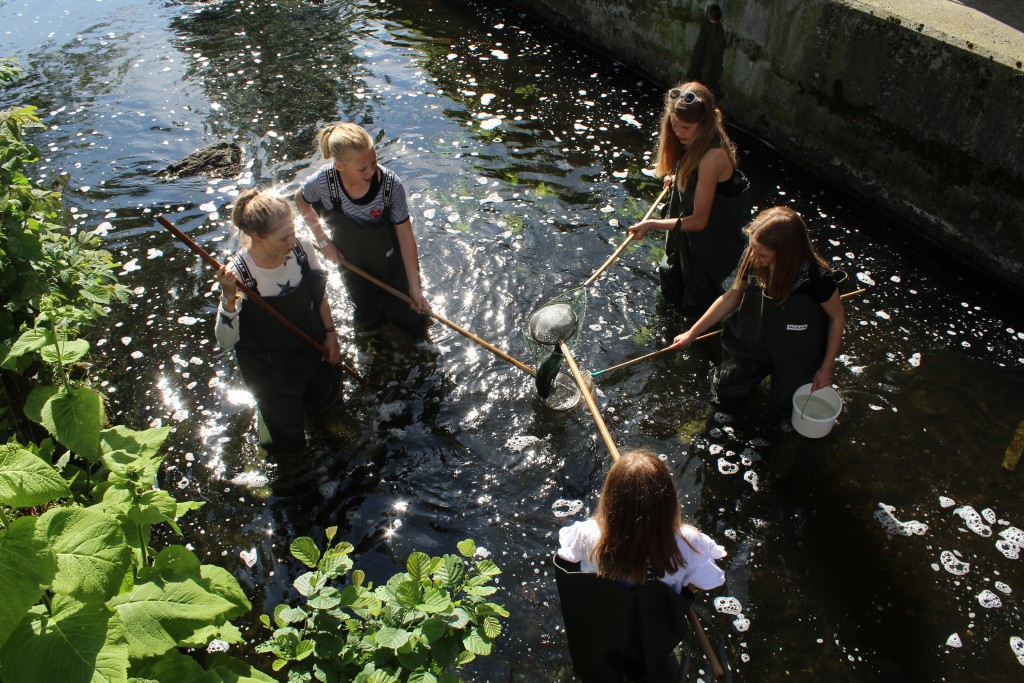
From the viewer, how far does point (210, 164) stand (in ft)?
27.4

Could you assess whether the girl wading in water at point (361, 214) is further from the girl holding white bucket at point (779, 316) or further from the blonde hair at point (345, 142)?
the girl holding white bucket at point (779, 316)

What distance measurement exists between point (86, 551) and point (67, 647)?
0.31 metres

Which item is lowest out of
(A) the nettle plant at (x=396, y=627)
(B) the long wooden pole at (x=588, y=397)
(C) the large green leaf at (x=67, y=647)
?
(B) the long wooden pole at (x=588, y=397)

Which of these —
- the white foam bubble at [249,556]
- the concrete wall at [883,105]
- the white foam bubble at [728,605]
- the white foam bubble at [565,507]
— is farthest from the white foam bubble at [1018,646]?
the white foam bubble at [249,556]

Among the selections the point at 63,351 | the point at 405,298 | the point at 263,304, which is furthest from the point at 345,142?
the point at 63,351

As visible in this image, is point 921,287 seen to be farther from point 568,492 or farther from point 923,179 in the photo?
point 568,492

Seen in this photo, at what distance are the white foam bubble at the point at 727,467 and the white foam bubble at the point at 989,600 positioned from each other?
1.59 metres

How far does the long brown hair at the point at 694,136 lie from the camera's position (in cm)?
489

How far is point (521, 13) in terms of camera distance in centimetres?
1249

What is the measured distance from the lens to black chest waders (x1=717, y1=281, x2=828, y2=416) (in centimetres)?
442

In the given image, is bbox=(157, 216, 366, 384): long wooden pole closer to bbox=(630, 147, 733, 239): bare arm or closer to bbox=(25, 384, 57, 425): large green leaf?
bbox=(25, 384, 57, 425): large green leaf

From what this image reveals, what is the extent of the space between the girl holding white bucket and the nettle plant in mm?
2539

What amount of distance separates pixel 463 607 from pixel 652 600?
805 millimetres

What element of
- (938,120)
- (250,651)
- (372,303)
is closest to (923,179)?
(938,120)
